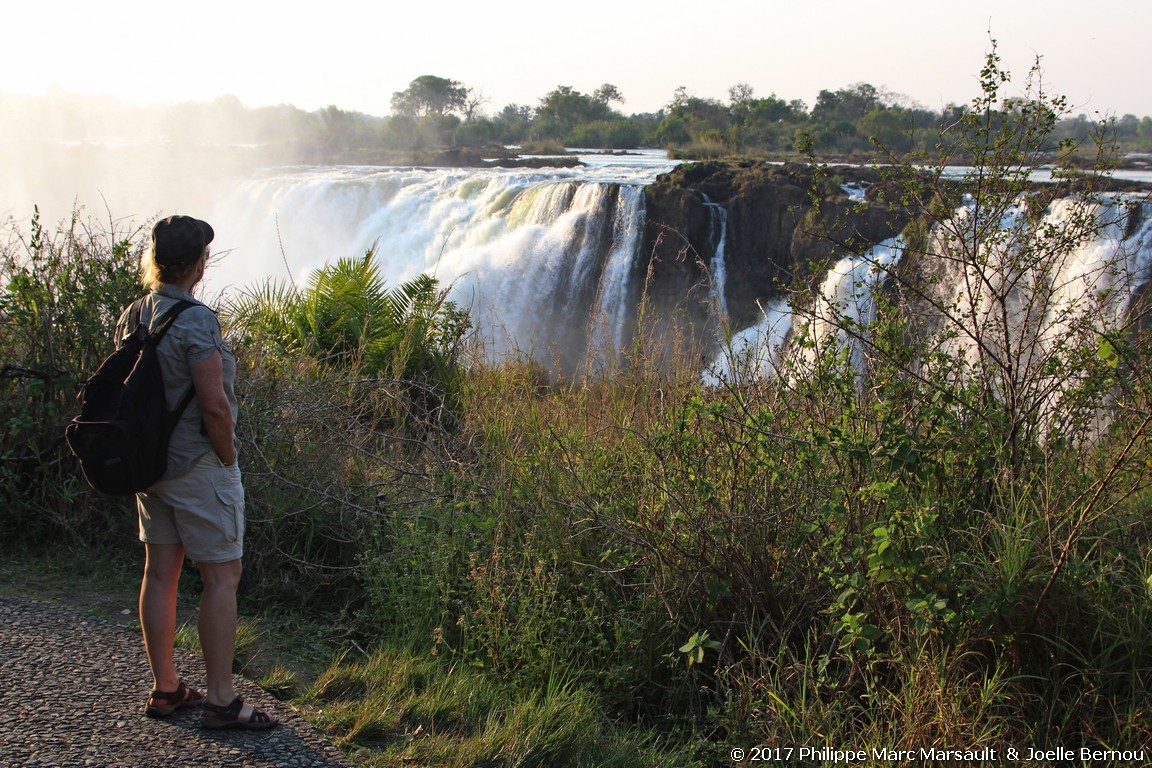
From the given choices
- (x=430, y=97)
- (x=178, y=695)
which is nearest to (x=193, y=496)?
(x=178, y=695)

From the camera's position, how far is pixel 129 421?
9.79 ft

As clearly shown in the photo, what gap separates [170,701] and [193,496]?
2.33ft

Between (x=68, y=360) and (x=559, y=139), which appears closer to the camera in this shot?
(x=68, y=360)

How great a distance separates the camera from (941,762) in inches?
122

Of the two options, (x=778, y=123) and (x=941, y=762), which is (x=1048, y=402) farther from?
(x=778, y=123)

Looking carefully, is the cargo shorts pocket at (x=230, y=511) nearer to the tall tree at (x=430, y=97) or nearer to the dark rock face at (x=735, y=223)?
the dark rock face at (x=735, y=223)

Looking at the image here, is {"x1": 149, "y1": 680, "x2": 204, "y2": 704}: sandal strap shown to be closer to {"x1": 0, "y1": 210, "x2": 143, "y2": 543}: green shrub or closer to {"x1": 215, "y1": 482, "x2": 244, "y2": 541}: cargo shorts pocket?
{"x1": 215, "y1": 482, "x2": 244, "y2": 541}: cargo shorts pocket

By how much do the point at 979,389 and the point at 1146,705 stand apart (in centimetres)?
137

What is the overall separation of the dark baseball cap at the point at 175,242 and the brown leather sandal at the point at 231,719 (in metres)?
1.46

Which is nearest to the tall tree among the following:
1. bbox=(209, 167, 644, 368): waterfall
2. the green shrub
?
bbox=(209, 167, 644, 368): waterfall

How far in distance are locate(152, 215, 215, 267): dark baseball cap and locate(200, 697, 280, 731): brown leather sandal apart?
146cm

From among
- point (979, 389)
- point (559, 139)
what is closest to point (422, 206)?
point (979, 389)

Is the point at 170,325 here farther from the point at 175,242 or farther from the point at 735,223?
the point at 735,223

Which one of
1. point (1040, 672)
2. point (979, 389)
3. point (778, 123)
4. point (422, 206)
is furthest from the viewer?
point (778, 123)
